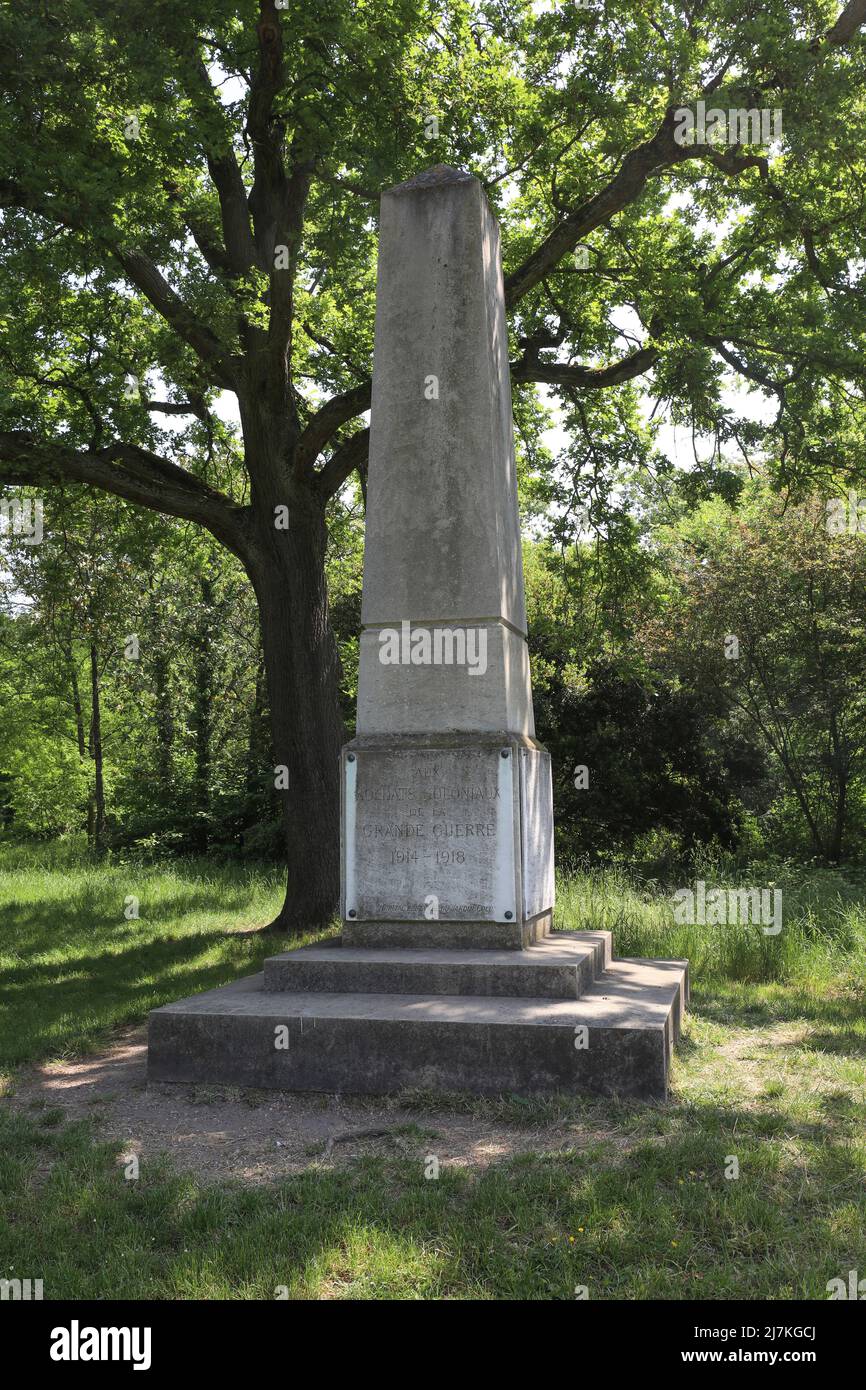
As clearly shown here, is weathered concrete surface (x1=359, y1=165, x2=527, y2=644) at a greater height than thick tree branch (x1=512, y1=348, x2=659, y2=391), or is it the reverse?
thick tree branch (x1=512, y1=348, x2=659, y2=391)

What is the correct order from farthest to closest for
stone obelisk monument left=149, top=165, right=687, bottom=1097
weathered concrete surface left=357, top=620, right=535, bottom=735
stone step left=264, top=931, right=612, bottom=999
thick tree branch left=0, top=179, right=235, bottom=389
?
thick tree branch left=0, top=179, right=235, bottom=389 < weathered concrete surface left=357, top=620, right=535, bottom=735 < stone step left=264, top=931, right=612, bottom=999 < stone obelisk monument left=149, top=165, right=687, bottom=1097

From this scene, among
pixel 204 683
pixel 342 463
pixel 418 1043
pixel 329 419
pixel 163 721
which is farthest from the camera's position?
pixel 163 721

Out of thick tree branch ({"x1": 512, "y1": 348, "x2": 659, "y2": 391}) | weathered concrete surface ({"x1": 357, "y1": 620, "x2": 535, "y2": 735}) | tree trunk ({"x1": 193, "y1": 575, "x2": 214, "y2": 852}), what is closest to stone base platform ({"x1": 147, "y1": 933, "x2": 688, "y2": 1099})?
weathered concrete surface ({"x1": 357, "y1": 620, "x2": 535, "y2": 735})

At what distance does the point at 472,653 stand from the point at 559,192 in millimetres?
6799

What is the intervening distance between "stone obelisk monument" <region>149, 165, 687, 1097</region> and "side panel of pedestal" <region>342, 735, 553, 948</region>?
0.01 m

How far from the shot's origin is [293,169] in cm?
1188

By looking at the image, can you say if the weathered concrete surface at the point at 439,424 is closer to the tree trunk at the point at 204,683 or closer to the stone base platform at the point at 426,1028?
the stone base platform at the point at 426,1028

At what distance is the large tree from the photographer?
909 cm

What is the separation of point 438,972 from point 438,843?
0.82 m

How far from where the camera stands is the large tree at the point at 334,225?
358 inches

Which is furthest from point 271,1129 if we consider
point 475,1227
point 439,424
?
point 439,424

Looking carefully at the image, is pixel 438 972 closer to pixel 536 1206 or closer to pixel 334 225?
pixel 536 1206

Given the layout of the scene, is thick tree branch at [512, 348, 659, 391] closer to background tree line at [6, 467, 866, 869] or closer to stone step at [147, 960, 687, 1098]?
background tree line at [6, 467, 866, 869]

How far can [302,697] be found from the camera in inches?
441
